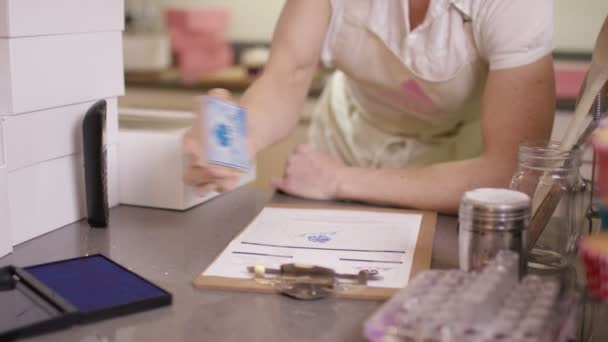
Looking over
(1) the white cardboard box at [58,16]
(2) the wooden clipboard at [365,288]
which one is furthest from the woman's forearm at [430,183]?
(1) the white cardboard box at [58,16]

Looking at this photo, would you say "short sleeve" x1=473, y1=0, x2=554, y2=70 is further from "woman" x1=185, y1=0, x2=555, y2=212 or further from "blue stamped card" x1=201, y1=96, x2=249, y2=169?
"blue stamped card" x1=201, y1=96, x2=249, y2=169

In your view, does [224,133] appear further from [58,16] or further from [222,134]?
[58,16]

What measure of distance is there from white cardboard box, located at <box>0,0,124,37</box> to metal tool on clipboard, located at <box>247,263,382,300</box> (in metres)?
0.46

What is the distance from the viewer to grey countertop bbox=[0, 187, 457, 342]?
2.49 ft

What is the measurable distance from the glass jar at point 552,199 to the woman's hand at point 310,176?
1.19 feet

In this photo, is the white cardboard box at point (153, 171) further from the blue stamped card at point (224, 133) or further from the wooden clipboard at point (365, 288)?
the wooden clipboard at point (365, 288)

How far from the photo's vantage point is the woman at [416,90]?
1135 mm

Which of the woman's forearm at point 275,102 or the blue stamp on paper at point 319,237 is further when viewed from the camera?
the woman's forearm at point 275,102

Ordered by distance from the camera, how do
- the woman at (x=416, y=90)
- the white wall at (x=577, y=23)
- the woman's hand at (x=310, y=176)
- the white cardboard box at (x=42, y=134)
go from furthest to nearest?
1. the white wall at (x=577, y=23)
2. the woman's hand at (x=310, y=176)
3. the woman at (x=416, y=90)
4. the white cardboard box at (x=42, y=134)

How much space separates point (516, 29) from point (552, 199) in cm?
30

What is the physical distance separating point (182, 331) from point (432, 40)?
0.68 metres

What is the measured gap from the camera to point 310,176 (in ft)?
4.17

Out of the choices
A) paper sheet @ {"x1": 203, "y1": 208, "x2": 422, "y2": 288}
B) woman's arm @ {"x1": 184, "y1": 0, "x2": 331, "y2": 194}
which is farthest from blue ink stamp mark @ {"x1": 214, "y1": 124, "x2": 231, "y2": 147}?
woman's arm @ {"x1": 184, "y1": 0, "x2": 331, "y2": 194}

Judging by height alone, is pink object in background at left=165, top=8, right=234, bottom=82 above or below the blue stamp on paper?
above
